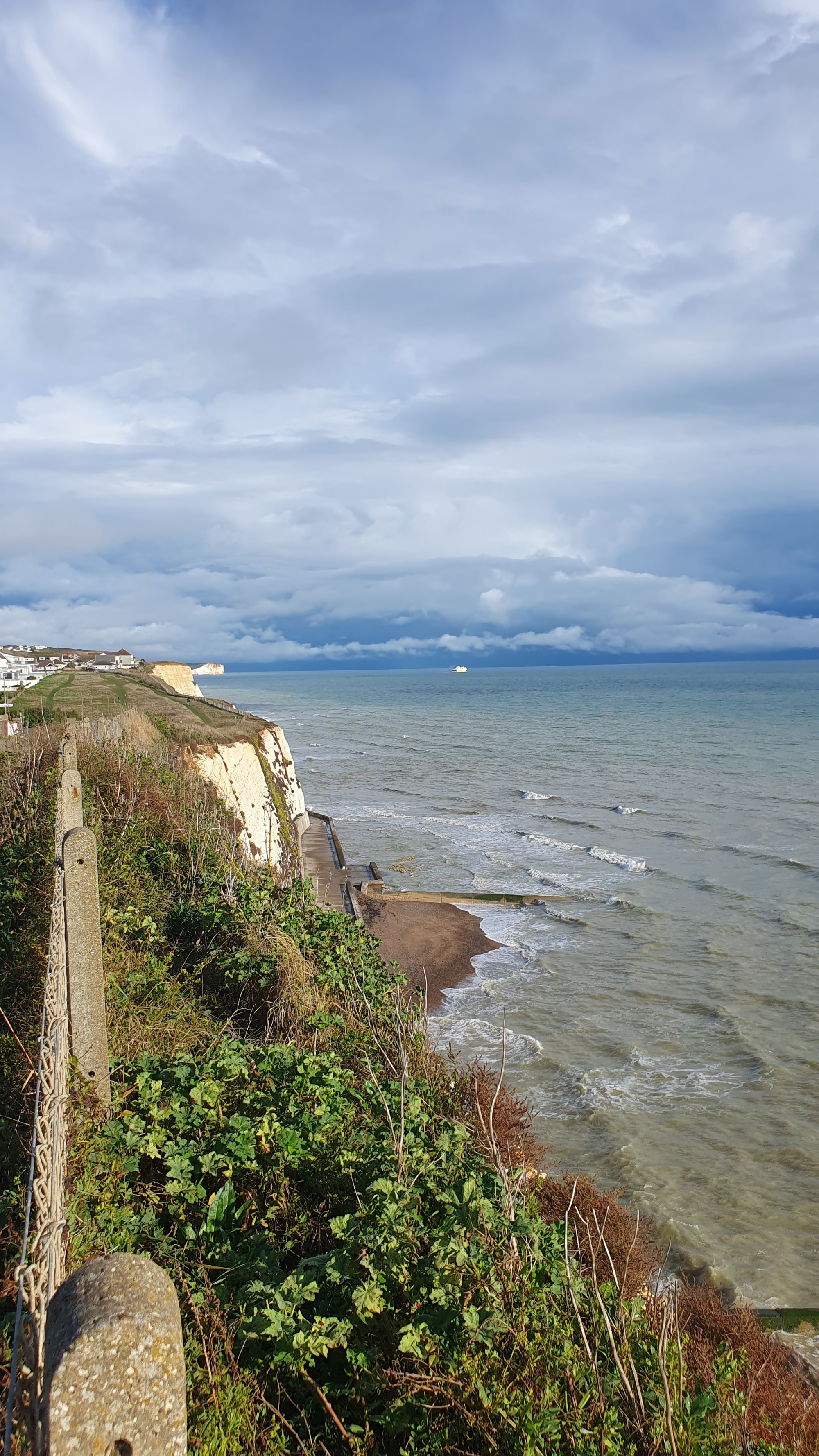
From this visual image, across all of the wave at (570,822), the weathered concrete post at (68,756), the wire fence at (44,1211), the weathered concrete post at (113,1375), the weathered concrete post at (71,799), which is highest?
the weathered concrete post at (68,756)

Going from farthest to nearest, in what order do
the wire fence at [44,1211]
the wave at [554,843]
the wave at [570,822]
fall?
1. the wave at [570,822]
2. the wave at [554,843]
3. the wire fence at [44,1211]

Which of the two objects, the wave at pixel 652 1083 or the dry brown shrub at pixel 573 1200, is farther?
the wave at pixel 652 1083

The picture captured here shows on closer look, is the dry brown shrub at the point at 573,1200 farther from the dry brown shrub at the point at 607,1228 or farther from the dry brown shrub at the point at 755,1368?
the dry brown shrub at the point at 755,1368

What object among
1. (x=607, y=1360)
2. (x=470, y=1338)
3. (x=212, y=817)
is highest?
(x=212, y=817)

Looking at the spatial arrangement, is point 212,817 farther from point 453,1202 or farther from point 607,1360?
point 607,1360

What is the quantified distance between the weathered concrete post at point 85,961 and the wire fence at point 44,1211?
4.0 inches

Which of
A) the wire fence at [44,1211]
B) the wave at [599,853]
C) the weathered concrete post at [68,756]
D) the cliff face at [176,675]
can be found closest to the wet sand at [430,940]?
the wave at [599,853]

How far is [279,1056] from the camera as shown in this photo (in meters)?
6.80

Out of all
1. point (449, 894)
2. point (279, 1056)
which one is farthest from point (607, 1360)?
point (449, 894)

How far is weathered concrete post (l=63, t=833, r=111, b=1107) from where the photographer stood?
206 inches

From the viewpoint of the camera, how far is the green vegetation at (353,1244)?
12.8ft

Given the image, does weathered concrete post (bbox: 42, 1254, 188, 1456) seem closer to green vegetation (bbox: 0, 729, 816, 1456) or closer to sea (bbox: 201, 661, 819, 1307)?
green vegetation (bbox: 0, 729, 816, 1456)

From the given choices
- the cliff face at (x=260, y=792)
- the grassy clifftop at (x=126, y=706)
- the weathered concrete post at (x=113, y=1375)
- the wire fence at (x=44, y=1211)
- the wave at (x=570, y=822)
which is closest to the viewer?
the weathered concrete post at (x=113, y=1375)

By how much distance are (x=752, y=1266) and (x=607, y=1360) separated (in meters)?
6.39
